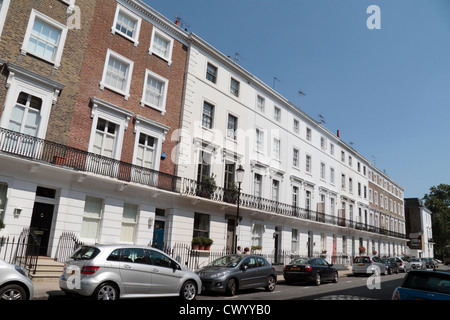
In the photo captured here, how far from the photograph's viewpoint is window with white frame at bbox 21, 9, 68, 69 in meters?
14.4

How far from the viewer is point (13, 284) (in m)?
7.48

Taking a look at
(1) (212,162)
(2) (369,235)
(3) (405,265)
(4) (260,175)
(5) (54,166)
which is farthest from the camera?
(2) (369,235)

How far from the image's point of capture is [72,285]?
28.3 ft

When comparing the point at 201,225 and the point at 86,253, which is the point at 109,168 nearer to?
the point at 201,225

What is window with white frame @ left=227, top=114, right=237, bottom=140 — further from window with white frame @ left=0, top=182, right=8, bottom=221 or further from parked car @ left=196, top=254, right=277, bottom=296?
window with white frame @ left=0, top=182, right=8, bottom=221

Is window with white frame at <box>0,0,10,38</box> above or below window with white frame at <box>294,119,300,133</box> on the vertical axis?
below

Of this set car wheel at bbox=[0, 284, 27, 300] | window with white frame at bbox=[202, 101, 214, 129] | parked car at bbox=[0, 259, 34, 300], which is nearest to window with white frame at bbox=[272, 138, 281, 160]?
window with white frame at bbox=[202, 101, 214, 129]

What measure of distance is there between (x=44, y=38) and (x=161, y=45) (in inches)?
270

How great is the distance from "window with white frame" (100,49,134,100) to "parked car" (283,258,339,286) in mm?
12314

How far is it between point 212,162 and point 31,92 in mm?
10838

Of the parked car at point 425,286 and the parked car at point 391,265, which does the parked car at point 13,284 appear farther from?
the parked car at point 391,265

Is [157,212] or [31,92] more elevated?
[31,92]

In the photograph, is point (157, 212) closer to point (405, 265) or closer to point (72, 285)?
point (72, 285)
